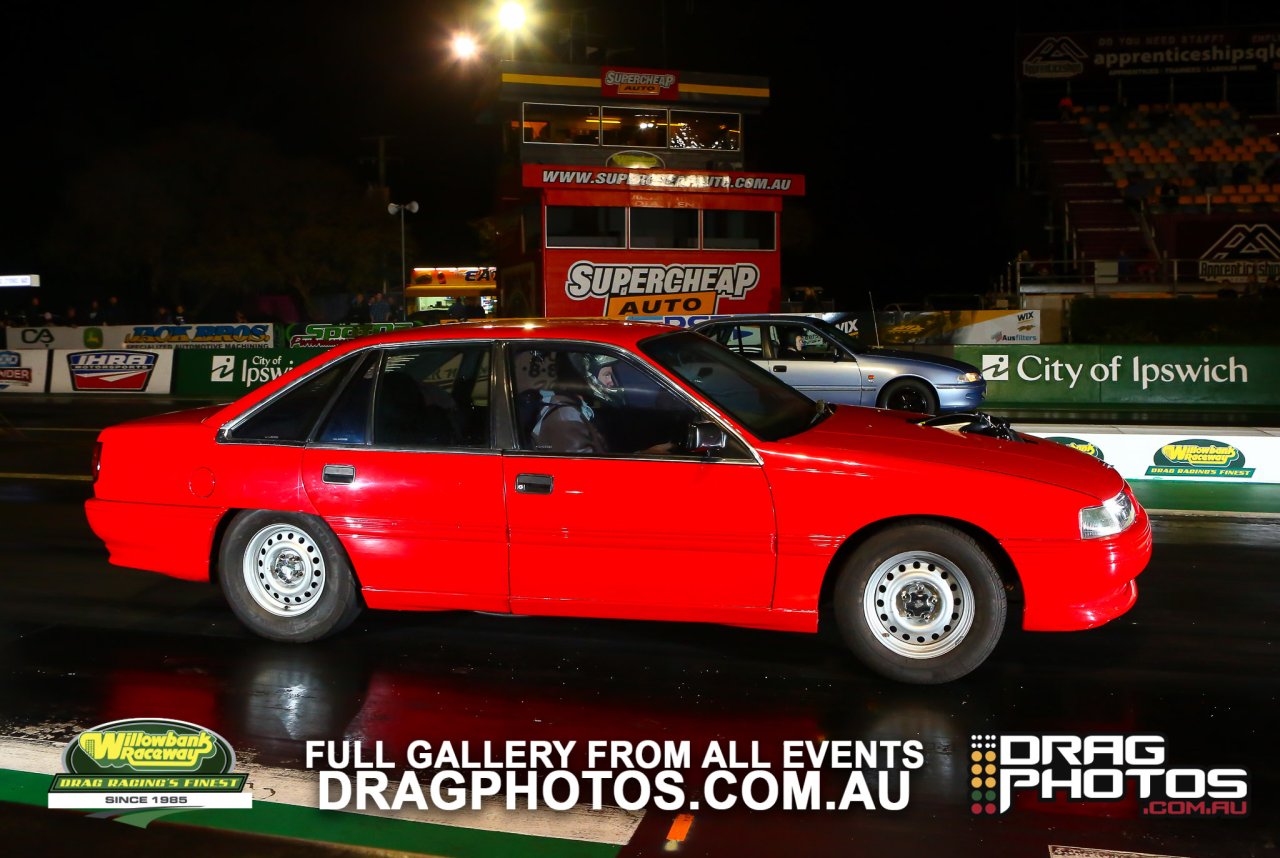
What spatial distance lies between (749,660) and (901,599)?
79 centimetres

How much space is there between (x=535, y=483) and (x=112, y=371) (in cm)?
2171

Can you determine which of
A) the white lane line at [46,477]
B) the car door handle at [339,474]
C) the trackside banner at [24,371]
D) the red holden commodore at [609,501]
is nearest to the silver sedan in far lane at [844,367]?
the white lane line at [46,477]

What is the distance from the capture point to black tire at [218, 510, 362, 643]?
566 cm

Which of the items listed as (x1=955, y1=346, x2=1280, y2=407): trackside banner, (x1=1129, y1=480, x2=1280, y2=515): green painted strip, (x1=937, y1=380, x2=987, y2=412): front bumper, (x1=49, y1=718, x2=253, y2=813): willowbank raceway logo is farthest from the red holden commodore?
(x1=955, y1=346, x2=1280, y2=407): trackside banner

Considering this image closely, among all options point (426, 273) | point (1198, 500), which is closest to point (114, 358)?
point (1198, 500)

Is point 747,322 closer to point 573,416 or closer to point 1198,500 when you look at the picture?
point 1198,500

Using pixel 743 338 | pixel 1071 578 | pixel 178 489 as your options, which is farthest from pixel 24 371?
pixel 1071 578

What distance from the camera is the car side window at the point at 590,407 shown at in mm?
5340

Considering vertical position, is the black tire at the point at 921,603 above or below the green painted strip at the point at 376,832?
above

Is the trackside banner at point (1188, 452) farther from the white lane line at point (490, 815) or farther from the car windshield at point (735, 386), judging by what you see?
the white lane line at point (490, 815)

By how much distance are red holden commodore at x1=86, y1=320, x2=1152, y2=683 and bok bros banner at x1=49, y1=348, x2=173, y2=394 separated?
19.5m

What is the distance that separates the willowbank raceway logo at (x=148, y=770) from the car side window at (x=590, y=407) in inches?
72.2

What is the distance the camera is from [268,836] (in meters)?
3.83

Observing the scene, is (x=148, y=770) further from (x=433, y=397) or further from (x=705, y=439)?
(x=705, y=439)
